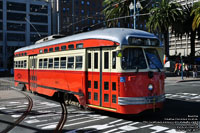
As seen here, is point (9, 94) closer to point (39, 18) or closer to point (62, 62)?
point (62, 62)

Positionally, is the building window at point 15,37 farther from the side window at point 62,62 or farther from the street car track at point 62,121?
the street car track at point 62,121

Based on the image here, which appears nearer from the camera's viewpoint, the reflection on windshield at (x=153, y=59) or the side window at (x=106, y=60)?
the reflection on windshield at (x=153, y=59)

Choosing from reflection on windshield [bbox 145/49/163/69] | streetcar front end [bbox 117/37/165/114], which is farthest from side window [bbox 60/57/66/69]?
reflection on windshield [bbox 145/49/163/69]

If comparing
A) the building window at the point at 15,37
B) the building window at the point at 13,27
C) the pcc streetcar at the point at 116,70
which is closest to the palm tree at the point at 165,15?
the pcc streetcar at the point at 116,70

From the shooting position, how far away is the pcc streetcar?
8180 mm

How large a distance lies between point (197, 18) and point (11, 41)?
194 feet

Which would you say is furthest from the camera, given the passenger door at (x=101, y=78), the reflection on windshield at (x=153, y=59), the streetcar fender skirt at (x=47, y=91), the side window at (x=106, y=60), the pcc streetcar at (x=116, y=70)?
the streetcar fender skirt at (x=47, y=91)

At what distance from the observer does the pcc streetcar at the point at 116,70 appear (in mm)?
8180

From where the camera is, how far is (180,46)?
7531 centimetres

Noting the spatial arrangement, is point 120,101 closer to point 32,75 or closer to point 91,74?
point 91,74

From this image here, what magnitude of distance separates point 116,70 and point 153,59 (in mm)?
1487

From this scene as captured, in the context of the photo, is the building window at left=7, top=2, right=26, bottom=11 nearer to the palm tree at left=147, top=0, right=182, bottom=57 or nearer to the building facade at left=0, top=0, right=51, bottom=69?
the building facade at left=0, top=0, right=51, bottom=69

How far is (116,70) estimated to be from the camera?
832 cm

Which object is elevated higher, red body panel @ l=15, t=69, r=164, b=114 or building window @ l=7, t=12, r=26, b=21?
building window @ l=7, t=12, r=26, b=21
